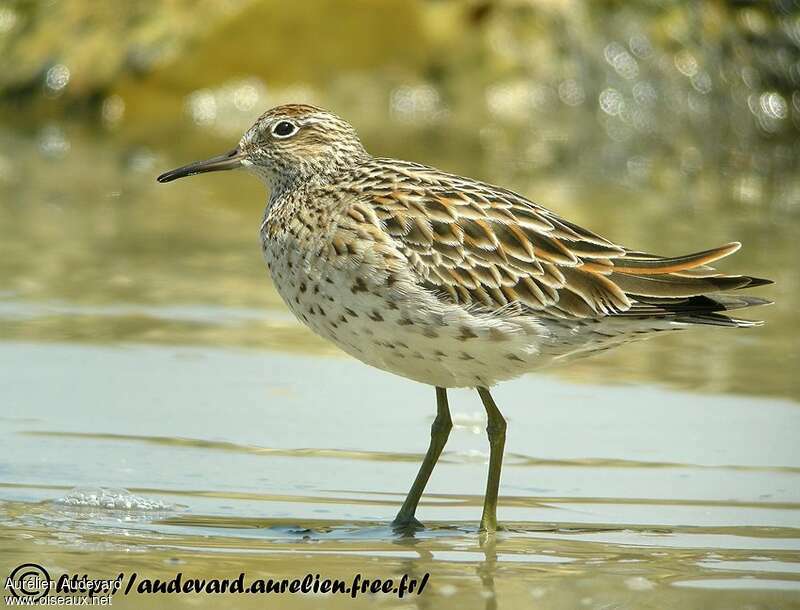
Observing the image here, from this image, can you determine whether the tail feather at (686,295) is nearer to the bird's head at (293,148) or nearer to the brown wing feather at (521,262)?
the brown wing feather at (521,262)

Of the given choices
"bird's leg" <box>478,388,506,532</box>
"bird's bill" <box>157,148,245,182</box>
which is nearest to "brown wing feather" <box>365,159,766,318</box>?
"bird's leg" <box>478,388,506,532</box>

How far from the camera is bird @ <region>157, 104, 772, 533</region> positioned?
7.38 metres

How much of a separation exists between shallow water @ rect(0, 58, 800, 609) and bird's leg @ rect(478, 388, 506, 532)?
11 centimetres

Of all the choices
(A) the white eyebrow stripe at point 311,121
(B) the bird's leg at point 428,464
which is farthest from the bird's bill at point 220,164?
(B) the bird's leg at point 428,464

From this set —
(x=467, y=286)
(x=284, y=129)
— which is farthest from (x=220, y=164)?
(x=467, y=286)

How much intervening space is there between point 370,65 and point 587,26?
10.1 ft

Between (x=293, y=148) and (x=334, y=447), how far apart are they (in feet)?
5.52

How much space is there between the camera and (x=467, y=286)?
744cm

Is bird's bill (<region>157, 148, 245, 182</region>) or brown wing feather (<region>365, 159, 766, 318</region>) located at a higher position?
bird's bill (<region>157, 148, 245, 182</region>)

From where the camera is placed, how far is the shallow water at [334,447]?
21.4 ft

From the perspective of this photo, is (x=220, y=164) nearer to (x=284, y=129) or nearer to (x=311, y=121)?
(x=284, y=129)

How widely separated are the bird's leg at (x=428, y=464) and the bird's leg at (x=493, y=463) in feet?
0.87

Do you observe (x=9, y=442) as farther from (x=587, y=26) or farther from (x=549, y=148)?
(x=587, y=26)

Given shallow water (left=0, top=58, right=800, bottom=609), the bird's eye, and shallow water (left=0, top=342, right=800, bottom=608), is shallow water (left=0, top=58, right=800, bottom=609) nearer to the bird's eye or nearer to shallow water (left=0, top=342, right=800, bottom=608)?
shallow water (left=0, top=342, right=800, bottom=608)
